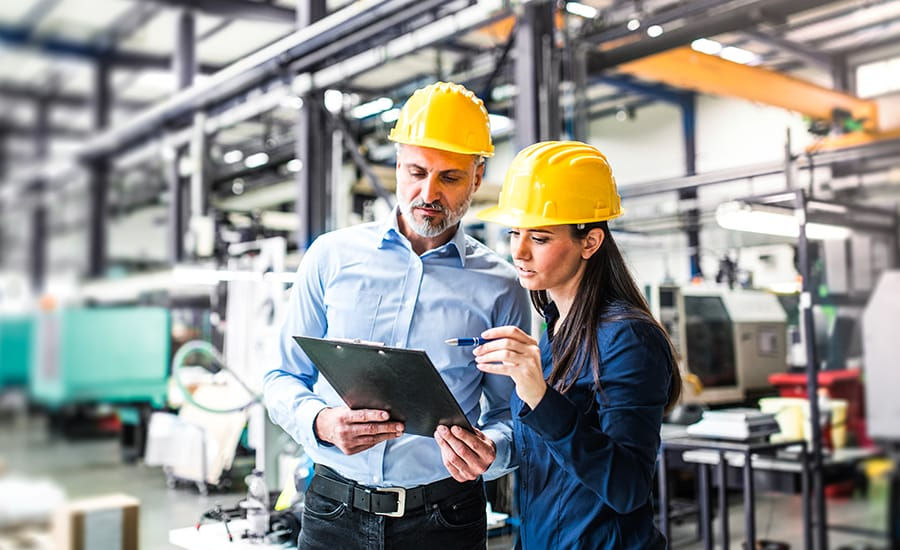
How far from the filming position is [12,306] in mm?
1322

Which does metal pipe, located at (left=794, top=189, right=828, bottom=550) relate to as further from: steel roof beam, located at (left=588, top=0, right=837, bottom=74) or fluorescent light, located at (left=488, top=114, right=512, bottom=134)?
fluorescent light, located at (left=488, top=114, right=512, bottom=134)

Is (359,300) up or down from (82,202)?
down

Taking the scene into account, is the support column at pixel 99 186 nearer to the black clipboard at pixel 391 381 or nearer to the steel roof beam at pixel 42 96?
the steel roof beam at pixel 42 96

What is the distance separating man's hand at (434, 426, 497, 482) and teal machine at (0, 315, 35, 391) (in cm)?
77

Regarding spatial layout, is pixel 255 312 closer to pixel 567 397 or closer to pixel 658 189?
pixel 658 189

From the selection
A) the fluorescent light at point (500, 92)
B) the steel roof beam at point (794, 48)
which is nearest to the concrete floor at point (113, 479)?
the steel roof beam at point (794, 48)

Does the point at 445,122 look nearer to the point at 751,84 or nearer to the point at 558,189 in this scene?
the point at 558,189

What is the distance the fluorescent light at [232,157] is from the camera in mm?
4909

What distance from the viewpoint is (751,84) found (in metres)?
6.07

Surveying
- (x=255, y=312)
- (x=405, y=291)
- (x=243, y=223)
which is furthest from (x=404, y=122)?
(x=243, y=223)

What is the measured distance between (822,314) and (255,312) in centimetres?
331

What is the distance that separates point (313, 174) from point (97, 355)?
3.01 meters

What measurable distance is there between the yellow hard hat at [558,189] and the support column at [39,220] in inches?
33.0

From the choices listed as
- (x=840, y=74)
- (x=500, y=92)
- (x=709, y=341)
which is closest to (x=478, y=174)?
(x=709, y=341)
